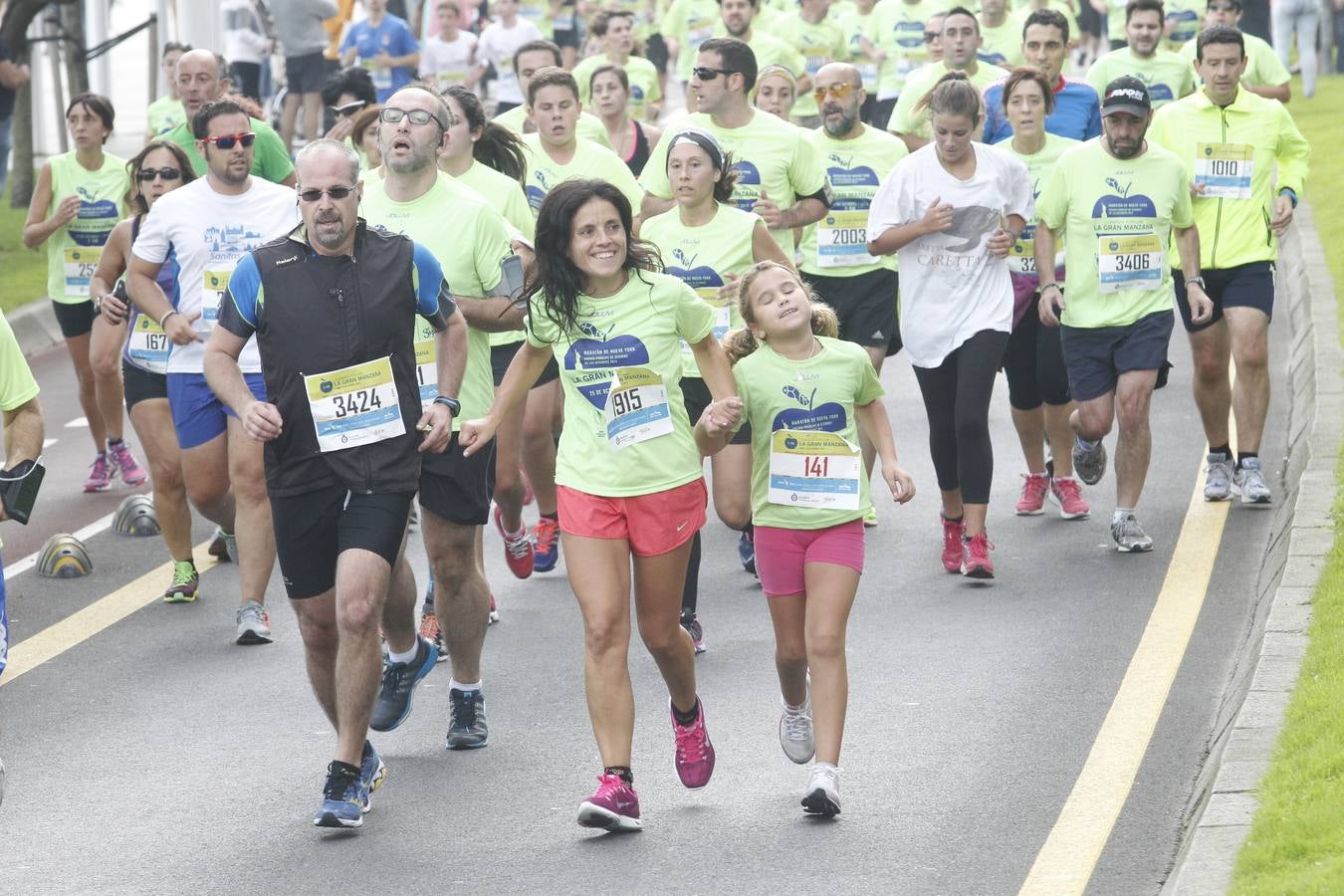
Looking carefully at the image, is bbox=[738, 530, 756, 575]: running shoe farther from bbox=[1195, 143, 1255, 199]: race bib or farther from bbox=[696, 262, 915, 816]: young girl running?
bbox=[696, 262, 915, 816]: young girl running

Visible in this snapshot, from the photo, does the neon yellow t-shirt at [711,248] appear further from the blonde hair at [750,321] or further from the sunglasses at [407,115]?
the blonde hair at [750,321]

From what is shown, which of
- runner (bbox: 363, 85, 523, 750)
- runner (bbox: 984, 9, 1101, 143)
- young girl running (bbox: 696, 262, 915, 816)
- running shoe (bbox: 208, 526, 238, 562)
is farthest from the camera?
runner (bbox: 984, 9, 1101, 143)

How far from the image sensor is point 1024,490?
36.0 feet

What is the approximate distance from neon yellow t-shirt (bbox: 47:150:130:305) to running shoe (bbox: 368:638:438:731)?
551 cm

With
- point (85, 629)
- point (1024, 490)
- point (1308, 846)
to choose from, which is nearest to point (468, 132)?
point (85, 629)

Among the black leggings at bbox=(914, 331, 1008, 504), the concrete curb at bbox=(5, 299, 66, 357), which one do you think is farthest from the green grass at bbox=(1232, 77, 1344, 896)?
the concrete curb at bbox=(5, 299, 66, 357)

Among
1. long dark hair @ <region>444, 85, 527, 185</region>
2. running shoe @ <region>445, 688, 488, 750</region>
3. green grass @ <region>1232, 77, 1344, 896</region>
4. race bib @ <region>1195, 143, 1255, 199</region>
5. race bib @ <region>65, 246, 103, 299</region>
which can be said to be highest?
long dark hair @ <region>444, 85, 527, 185</region>

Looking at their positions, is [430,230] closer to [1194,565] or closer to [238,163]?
[238,163]

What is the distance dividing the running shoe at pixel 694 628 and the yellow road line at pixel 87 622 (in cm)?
245

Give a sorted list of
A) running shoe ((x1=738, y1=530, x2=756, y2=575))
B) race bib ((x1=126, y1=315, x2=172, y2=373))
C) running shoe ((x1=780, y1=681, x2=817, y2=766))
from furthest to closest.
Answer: running shoe ((x1=738, y1=530, x2=756, y2=575)) < race bib ((x1=126, y1=315, x2=172, y2=373)) < running shoe ((x1=780, y1=681, x2=817, y2=766))

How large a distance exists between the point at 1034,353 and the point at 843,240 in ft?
Answer: 3.42

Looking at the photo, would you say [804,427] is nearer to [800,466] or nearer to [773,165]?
[800,466]

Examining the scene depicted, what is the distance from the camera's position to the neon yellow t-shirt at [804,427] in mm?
6867

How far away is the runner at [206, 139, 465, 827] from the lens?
6.69 meters
